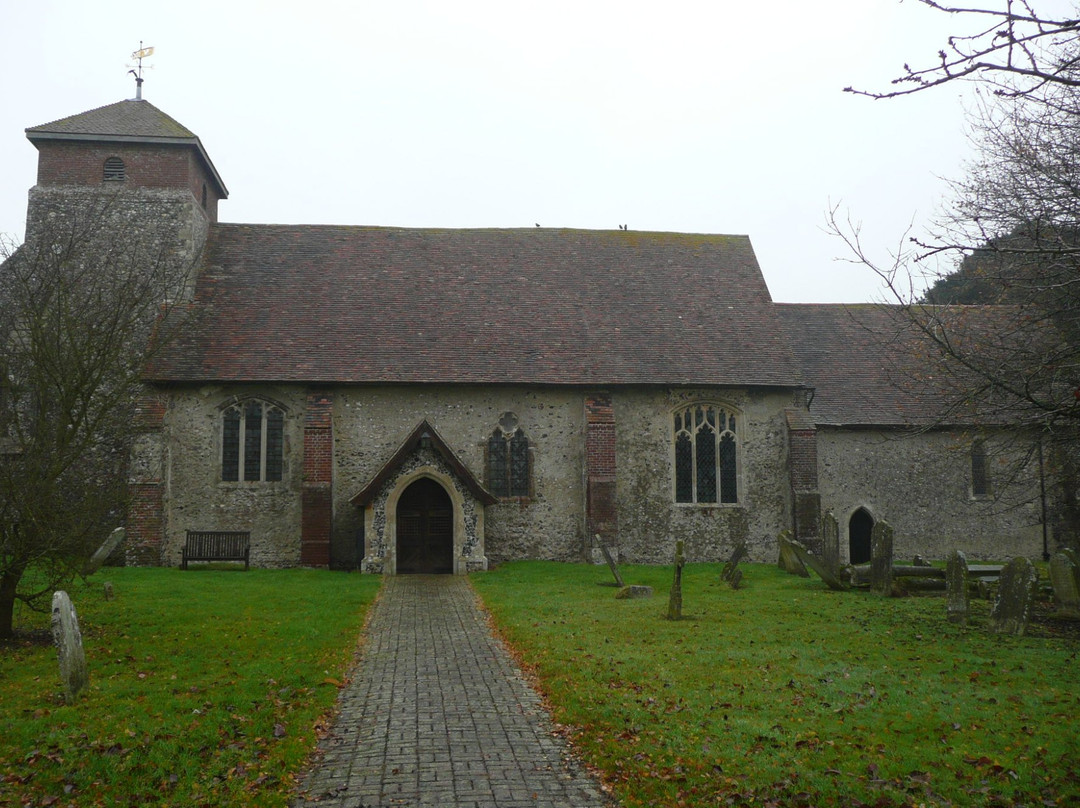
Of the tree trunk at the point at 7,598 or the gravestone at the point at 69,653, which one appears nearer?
the gravestone at the point at 69,653

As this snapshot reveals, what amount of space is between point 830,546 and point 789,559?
6.65 feet

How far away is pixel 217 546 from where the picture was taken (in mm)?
21734

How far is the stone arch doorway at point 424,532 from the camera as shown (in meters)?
21.9

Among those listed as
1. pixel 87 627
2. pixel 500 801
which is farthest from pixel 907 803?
pixel 87 627

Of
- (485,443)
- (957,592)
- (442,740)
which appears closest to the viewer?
(442,740)

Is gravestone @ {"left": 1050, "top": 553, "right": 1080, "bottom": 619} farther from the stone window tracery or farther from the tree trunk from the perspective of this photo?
the tree trunk

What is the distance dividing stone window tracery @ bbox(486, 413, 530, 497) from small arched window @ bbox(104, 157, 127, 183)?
13.6 m

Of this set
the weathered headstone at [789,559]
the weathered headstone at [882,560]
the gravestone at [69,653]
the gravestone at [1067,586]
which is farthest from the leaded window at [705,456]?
the gravestone at [69,653]

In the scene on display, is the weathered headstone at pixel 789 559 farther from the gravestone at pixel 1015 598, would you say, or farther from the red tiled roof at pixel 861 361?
the gravestone at pixel 1015 598

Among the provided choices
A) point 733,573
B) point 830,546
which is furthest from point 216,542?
point 830,546

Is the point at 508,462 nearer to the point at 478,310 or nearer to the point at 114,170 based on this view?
the point at 478,310

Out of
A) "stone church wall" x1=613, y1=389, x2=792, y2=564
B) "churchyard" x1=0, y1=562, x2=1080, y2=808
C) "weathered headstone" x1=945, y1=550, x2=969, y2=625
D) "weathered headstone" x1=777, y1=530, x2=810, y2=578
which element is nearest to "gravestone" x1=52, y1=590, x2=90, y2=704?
"churchyard" x1=0, y1=562, x2=1080, y2=808

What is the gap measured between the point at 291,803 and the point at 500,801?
1540 mm

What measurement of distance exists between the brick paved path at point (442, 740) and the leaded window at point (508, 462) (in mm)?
11016
